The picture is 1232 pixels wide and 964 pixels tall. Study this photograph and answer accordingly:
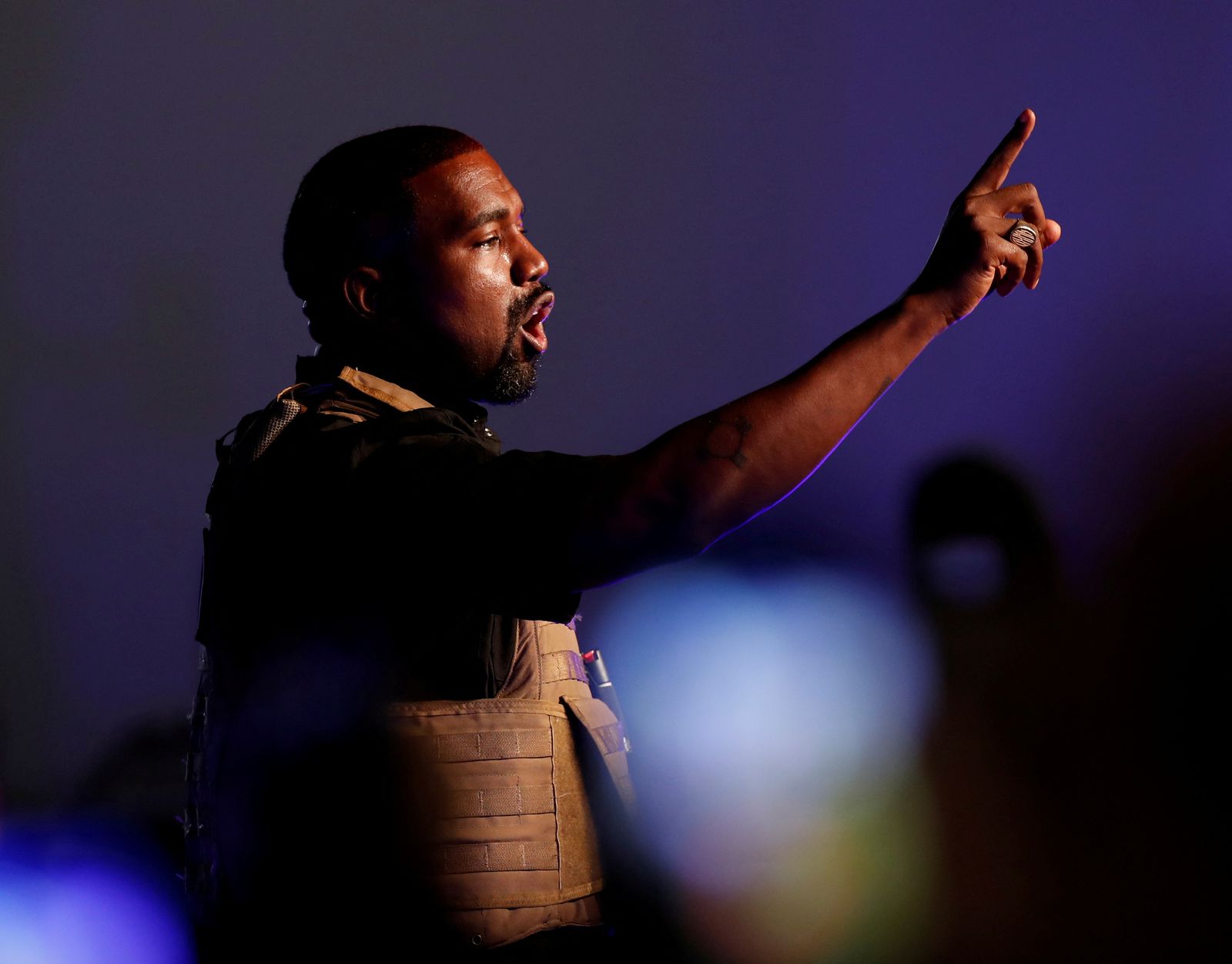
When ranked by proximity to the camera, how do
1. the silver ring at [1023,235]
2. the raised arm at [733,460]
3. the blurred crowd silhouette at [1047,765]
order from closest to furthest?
the raised arm at [733,460]
the silver ring at [1023,235]
the blurred crowd silhouette at [1047,765]

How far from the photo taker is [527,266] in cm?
116

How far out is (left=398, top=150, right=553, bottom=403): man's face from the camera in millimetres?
1121

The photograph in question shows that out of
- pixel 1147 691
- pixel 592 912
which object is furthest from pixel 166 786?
pixel 1147 691

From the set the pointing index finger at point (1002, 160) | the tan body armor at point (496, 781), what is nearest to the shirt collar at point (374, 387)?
the tan body armor at point (496, 781)

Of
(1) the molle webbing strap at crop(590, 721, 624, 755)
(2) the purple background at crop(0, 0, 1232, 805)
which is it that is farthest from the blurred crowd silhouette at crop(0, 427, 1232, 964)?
(1) the molle webbing strap at crop(590, 721, 624, 755)

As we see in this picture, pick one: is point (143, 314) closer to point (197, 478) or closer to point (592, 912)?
point (197, 478)

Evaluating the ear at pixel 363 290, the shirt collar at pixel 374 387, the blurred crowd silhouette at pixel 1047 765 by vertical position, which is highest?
the ear at pixel 363 290

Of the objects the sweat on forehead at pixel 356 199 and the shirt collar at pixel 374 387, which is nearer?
the shirt collar at pixel 374 387

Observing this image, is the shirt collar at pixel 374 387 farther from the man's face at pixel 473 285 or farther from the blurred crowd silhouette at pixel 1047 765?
the blurred crowd silhouette at pixel 1047 765

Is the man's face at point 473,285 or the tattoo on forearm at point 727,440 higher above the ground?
the man's face at point 473,285

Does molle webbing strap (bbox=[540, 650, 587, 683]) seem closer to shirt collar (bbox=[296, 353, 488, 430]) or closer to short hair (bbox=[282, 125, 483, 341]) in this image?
shirt collar (bbox=[296, 353, 488, 430])

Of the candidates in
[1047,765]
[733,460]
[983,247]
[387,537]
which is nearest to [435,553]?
[387,537]

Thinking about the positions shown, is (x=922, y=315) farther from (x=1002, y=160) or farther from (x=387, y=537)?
(x=387, y=537)

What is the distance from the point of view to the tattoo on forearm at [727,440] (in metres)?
0.77
